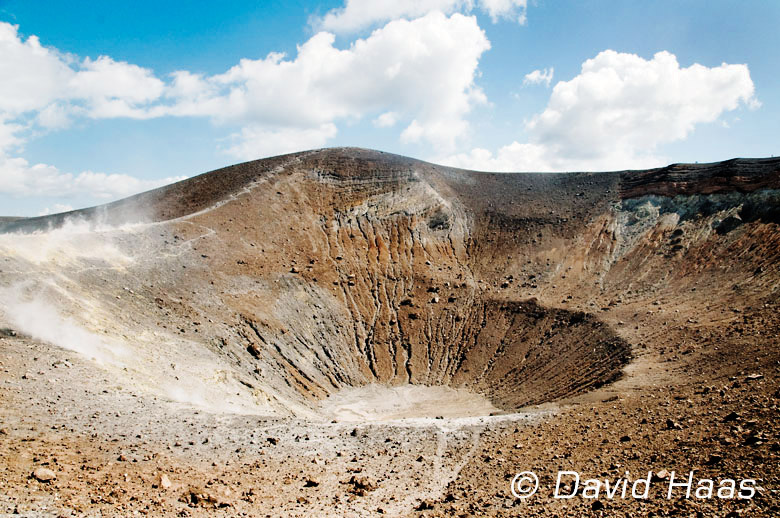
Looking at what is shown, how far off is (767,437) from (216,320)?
23.2 meters

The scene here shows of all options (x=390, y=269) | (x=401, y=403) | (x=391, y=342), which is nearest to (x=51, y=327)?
(x=401, y=403)

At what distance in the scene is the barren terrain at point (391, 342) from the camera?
35.3 ft

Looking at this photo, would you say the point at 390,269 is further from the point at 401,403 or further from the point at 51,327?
the point at 51,327

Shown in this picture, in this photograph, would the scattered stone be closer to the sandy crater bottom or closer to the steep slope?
the steep slope

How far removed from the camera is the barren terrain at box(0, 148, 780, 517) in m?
10.8

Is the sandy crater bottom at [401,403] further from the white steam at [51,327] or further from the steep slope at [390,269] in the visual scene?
the white steam at [51,327]

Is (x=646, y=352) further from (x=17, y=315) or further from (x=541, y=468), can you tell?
(x=17, y=315)

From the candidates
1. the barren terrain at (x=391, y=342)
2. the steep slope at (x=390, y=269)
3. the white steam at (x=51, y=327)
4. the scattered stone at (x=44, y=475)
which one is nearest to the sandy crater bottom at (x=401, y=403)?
the barren terrain at (x=391, y=342)

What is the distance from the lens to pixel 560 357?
2645 centimetres

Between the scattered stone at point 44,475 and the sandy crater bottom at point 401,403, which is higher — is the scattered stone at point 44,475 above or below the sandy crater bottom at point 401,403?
above

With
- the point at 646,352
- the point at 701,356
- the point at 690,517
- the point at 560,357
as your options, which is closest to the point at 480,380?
the point at 560,357

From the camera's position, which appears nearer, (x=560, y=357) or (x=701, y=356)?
(x=701, y=356)

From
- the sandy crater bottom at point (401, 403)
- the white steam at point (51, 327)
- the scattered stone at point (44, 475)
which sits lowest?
the sandy crater bottom at point (401, 403)

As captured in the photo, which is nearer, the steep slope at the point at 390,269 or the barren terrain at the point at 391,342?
the barren terrain at the point at 391,342
